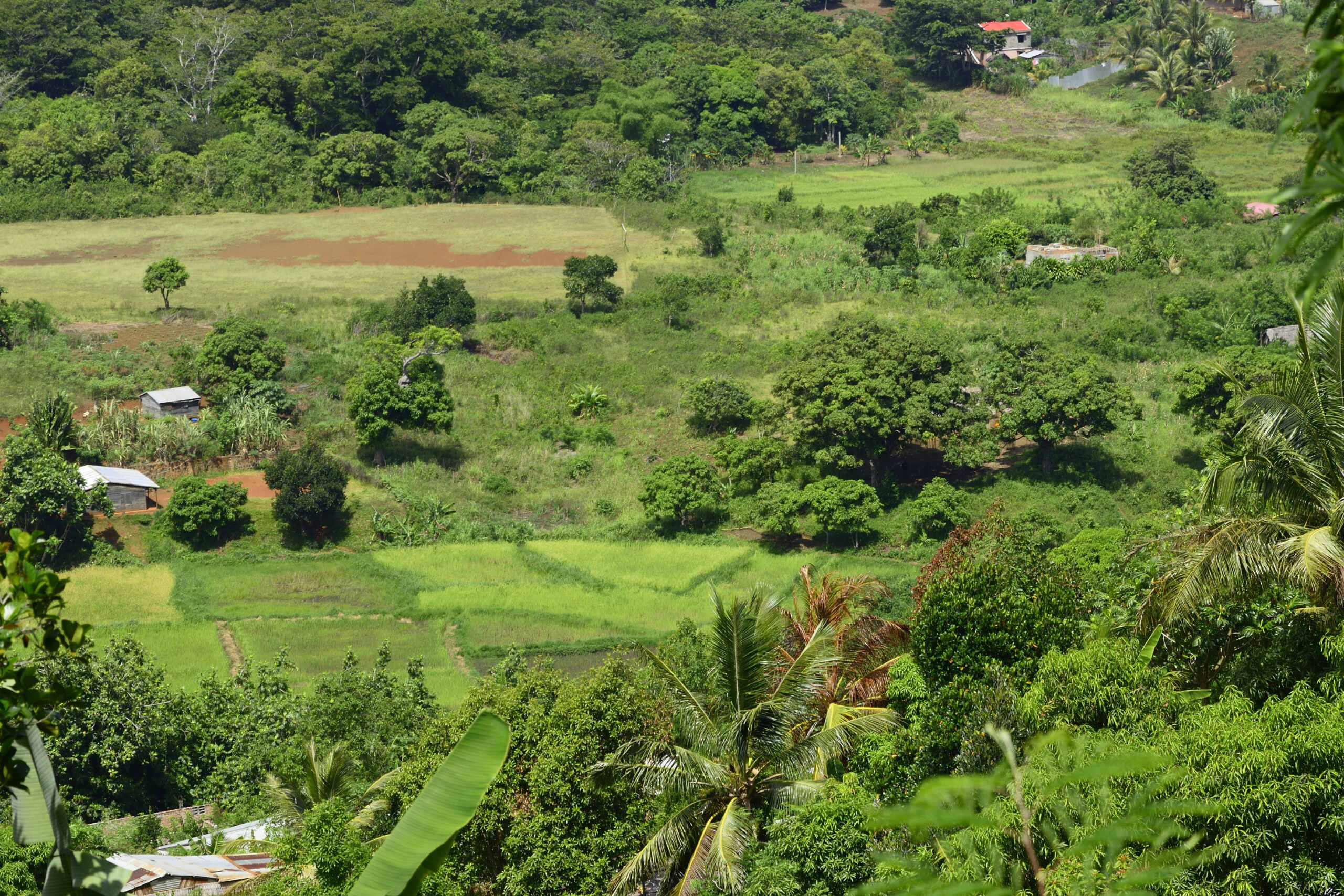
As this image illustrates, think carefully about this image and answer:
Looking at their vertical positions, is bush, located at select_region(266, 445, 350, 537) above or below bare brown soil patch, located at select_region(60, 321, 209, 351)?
Result: below

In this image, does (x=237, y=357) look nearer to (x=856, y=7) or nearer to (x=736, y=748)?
(x=736, y=748)

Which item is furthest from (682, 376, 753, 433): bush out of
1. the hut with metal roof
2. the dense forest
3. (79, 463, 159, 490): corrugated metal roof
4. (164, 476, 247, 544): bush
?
the hut with metal roof

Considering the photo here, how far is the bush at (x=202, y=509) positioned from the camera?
2969 centimetres

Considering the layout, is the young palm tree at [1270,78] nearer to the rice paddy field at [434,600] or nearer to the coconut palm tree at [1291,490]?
the rice paddy field at [434,600]

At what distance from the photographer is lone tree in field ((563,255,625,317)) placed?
42.6 m

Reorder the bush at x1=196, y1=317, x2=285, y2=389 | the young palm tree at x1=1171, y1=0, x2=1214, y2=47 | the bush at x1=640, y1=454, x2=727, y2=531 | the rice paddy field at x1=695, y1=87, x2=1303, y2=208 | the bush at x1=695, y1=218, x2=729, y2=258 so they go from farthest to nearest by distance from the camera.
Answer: the young palm tree at x1=1171, y1=0, x2=1214, y2=47 → the rice paddy field at x1=695, y1=87, x2=1303, y2=208 → the bush at x1=695, y1=218, x2=729, y2=258 → the bush at x1=196, y1=317, x2=285, y2=389 → the bush at x1=640, y1=454, x2=727, y2=531

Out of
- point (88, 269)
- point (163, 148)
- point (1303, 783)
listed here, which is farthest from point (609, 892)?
point (163, 148)

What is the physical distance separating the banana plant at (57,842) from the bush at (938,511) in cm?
2671

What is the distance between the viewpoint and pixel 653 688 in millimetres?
→ 18781

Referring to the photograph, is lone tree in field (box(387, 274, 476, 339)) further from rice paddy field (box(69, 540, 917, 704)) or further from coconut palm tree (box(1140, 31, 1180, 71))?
coconut palm tree (box(1140, 31, 1180, 71))

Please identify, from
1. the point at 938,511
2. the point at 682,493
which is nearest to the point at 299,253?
the point at 682,493

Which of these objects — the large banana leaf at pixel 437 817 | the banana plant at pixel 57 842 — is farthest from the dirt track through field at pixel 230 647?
the large banana leaf at pixel 437 817

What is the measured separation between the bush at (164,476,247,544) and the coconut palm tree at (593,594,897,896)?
1928cm

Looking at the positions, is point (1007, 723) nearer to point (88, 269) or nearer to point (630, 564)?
point (630, 564)
